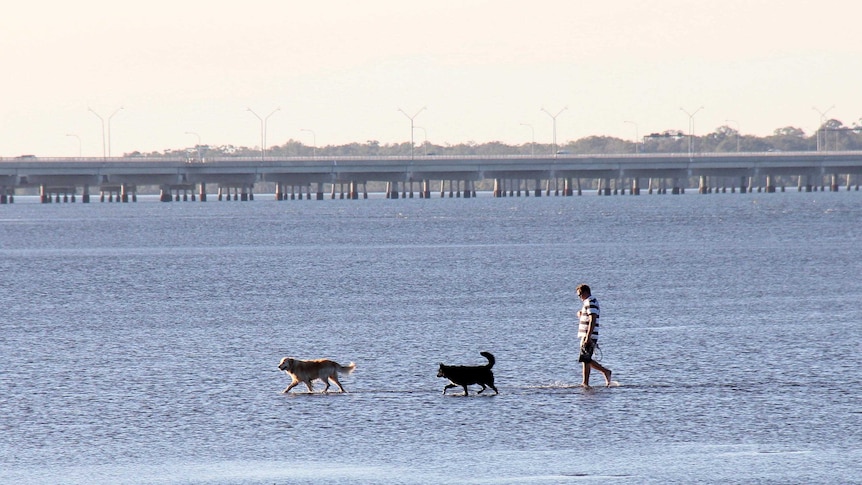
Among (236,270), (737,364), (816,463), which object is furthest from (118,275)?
(816,463)

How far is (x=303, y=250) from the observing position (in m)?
97.7

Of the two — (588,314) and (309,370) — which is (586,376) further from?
(309,370)

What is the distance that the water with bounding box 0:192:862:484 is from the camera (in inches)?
811

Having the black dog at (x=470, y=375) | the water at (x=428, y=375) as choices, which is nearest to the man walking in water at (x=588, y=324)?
the water at (x=428, y=375)

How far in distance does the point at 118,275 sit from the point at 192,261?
1311cm

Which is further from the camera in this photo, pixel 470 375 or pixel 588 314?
pixel 588 314

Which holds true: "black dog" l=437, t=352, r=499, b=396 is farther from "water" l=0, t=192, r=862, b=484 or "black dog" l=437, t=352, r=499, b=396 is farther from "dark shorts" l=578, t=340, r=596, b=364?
"dark shorts" l=578, t=340, r=596, b=364

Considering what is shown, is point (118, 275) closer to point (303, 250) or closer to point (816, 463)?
point (303, 250)

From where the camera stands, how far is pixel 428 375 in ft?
98.0

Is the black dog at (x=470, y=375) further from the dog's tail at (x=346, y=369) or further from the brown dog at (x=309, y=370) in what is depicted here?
the brown dog at (x=309, y=370)

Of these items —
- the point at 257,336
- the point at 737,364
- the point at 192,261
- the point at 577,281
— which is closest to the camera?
the point at 737,364

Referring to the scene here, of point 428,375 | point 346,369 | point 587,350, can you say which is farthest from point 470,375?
point 428,375

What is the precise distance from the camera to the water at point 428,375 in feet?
67.6

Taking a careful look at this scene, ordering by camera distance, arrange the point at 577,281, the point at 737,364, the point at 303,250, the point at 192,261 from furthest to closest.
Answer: the point at 303,250 → the point at 192,261 → the point at 577,281 → the point at 737,364
